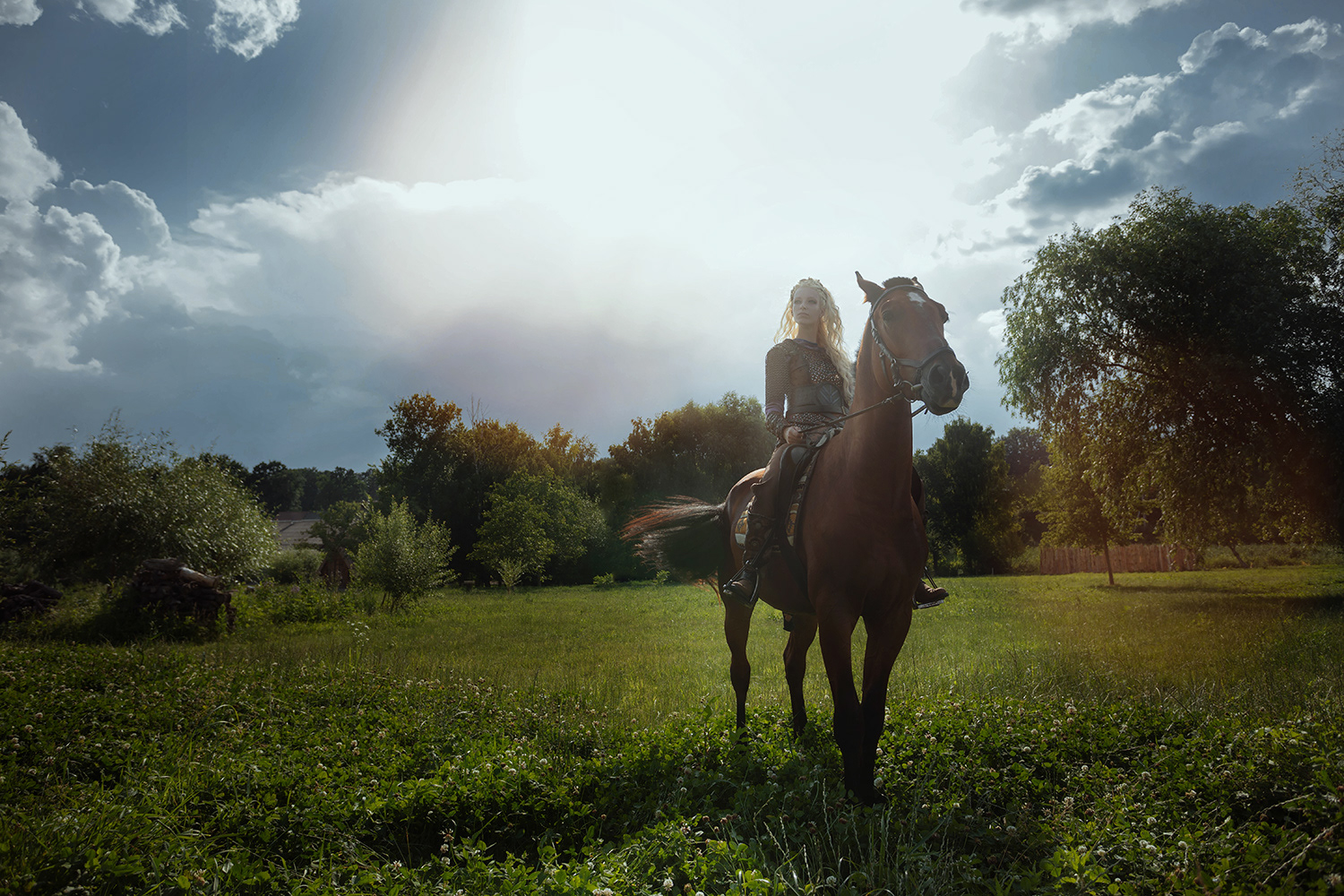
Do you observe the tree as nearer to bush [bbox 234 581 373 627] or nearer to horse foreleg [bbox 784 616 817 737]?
horse foreleg [bbox 784 616 817 737]

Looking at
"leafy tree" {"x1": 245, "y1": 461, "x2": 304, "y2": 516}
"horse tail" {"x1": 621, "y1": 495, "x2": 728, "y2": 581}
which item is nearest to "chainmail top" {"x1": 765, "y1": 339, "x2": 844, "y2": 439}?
"horse tail" {"x1": 621, "y1": 495, "x2": 728, "y2": 581}

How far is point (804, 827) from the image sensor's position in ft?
11.7

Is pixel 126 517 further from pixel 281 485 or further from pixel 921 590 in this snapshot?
pixel 281 485

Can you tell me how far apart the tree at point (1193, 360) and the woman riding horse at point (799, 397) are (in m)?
13.1

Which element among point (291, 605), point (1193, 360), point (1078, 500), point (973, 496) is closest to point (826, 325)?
point (1193, 360)

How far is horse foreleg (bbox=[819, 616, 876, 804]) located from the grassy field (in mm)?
218

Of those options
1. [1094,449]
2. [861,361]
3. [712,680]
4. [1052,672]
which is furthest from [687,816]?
[1094,449]

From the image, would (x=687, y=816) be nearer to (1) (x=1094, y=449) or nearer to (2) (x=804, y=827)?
(2) (x=804, y=827)

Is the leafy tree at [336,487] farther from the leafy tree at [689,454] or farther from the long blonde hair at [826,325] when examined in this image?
the long blonde hair at [826,325]

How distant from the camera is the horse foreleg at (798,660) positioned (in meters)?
5.40

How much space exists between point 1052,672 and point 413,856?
732cm

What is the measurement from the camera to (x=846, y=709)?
393 centimetres

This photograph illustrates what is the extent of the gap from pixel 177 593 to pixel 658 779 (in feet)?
48.1

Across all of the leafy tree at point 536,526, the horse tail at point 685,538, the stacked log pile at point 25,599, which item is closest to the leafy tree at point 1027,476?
the leafy tree at point 536,526
